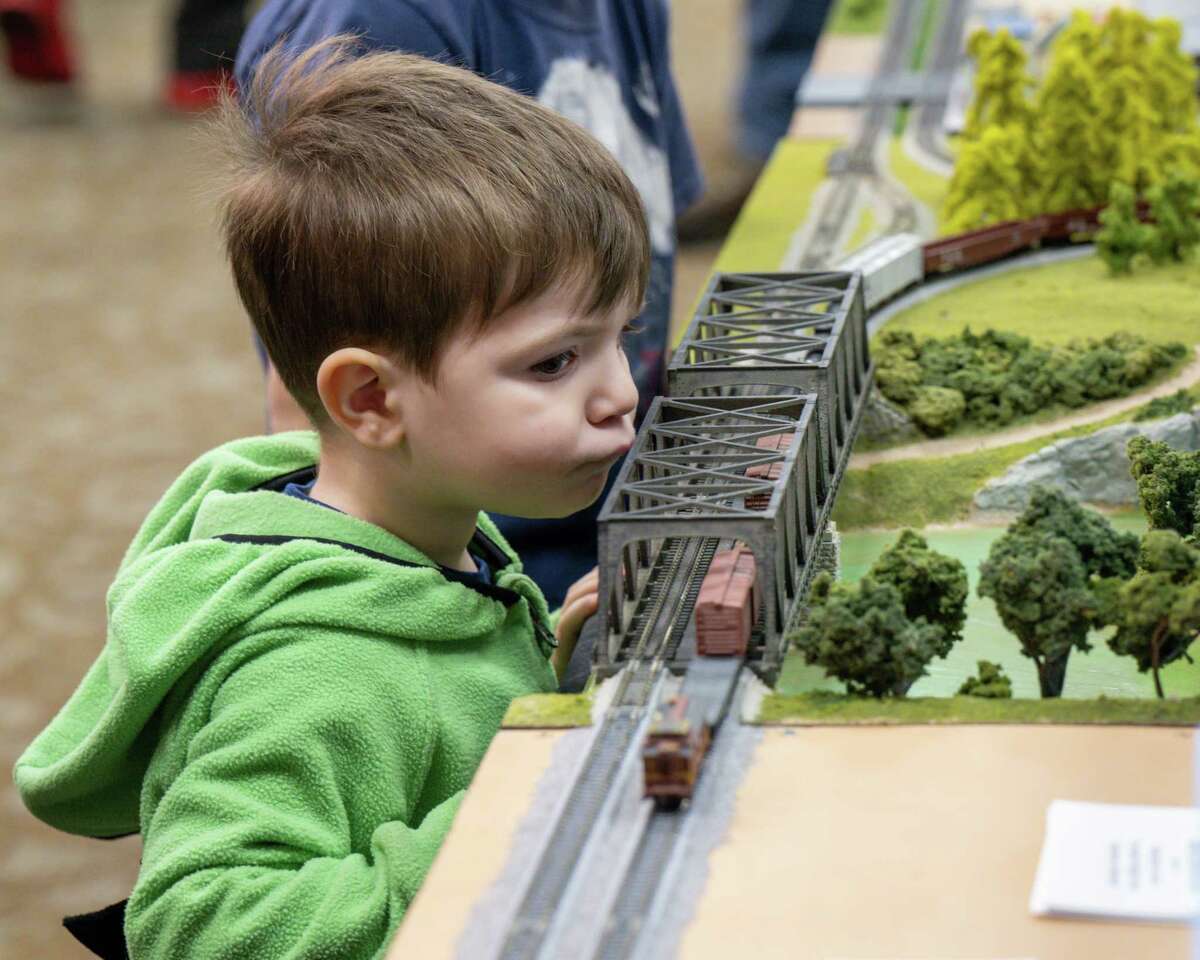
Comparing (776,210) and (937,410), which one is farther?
(776,210)

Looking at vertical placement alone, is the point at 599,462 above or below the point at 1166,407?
above

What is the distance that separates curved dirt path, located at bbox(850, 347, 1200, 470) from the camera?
6727 mm

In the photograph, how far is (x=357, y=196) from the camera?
419 centimetres

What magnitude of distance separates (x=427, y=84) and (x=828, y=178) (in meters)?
6.09

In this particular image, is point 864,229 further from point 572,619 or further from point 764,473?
point 572,619

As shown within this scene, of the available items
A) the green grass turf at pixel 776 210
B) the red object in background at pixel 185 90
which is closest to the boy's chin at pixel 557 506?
the green grass turf at pixel 776 210

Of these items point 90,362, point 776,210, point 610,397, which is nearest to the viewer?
point 610,397

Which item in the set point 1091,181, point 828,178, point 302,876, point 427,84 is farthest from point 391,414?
point 828,178

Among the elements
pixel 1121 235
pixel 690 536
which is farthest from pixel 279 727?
pixel 1121 235

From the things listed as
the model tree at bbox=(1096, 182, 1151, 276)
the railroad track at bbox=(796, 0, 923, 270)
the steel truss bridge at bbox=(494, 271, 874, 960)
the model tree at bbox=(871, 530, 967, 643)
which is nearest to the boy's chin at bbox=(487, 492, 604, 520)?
the steel truss bridge at bbox=(494, 271, 874, 960)

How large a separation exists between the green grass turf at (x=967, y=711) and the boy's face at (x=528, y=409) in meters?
0.76

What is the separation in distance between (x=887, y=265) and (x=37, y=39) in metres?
17.3

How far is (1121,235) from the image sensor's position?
27.1ft

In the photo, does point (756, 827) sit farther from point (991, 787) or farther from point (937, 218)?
point (937, 218)
